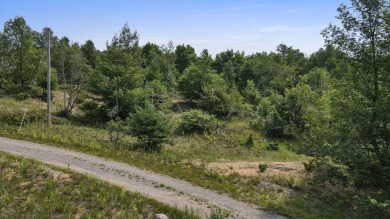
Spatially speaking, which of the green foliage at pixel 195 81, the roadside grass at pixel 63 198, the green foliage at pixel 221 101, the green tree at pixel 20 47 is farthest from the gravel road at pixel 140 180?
the green foliage at pixel 195 81

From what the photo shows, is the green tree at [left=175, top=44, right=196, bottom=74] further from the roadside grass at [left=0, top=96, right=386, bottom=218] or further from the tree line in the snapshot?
the roadside grass at [left=0, top=96, right=386, bottom=218]

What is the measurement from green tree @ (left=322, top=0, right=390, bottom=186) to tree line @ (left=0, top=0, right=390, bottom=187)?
3 centimetres

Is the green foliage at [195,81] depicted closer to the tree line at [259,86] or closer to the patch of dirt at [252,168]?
the tree line at [259,86]

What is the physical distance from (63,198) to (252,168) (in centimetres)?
838

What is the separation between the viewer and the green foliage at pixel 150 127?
56.9 ft

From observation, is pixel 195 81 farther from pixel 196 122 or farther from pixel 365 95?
pixel 365 95

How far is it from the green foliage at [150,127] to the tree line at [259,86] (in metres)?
0.25

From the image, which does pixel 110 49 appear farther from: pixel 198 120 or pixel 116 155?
pixel 116 155

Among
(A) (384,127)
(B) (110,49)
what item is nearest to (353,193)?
(A) (384,127)

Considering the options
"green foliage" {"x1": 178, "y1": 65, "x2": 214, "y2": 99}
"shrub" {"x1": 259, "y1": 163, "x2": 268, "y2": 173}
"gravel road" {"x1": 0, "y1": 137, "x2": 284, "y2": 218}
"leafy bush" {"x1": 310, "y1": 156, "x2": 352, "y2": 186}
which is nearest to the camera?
"leafy bush" {"x1": 310, "y1": 156, "x2": 352, "y2": 186}

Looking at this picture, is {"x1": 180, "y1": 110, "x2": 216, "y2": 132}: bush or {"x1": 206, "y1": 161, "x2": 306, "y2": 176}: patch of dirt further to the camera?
{"x1": 180, "y1": 110, "x2": 216, "y2": 132}: bush

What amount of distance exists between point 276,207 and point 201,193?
2.75 metres

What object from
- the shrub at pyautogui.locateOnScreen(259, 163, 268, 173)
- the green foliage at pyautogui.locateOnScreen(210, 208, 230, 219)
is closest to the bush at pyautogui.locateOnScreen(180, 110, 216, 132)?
the shrub at pyautogui.locateOnScreen(259, 163, 268, 173)

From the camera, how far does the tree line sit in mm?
11539
